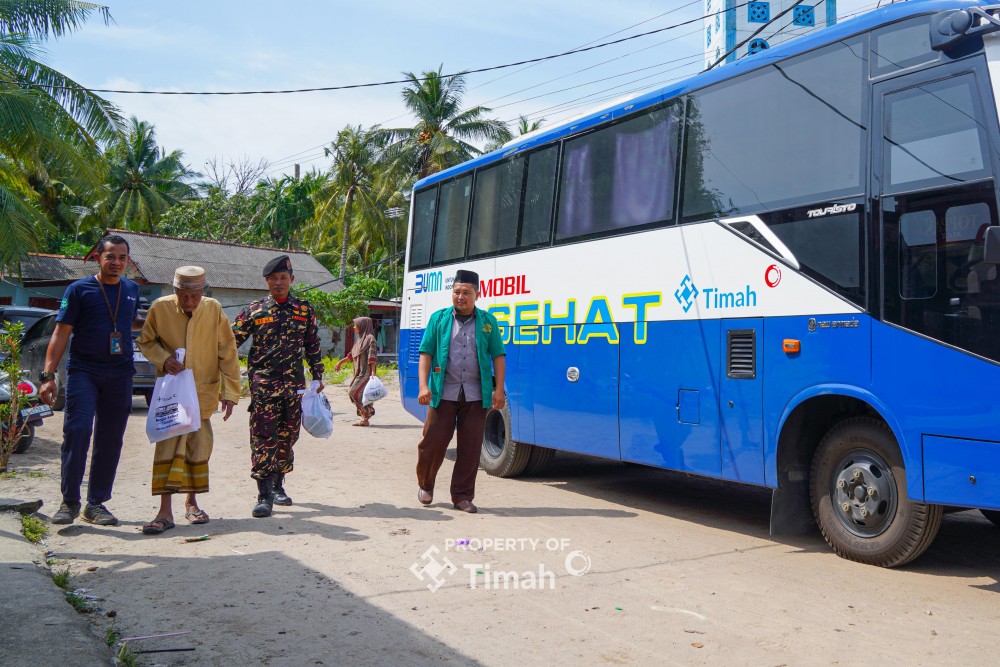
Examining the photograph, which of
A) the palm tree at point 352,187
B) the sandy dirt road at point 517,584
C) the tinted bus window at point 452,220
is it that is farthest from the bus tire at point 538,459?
the palm tree at point 352,187

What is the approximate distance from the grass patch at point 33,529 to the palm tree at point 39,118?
12244 mm

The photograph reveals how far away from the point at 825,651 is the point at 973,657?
2.12ft

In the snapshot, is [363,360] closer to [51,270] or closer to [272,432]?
[272,432]

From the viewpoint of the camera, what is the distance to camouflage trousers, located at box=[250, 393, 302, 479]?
7.41m

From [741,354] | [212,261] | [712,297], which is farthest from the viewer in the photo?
[212,261]

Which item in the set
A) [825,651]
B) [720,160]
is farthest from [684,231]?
[825,651]

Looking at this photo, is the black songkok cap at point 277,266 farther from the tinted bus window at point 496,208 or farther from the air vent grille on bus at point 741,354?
the air vent grille on bus at point 741,354

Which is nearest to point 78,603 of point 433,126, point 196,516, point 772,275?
point 196,516

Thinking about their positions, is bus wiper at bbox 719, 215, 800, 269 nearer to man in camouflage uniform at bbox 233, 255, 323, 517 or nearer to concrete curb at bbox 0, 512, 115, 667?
man in camouflage uniform at bbox 233, 255, 323, 517

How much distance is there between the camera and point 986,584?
221 inches

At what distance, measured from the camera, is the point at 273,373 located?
7.44 meters

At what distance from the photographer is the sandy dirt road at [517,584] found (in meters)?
4.27

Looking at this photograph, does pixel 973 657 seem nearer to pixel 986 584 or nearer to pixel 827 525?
pixel 986 584

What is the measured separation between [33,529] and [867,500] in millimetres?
5610
